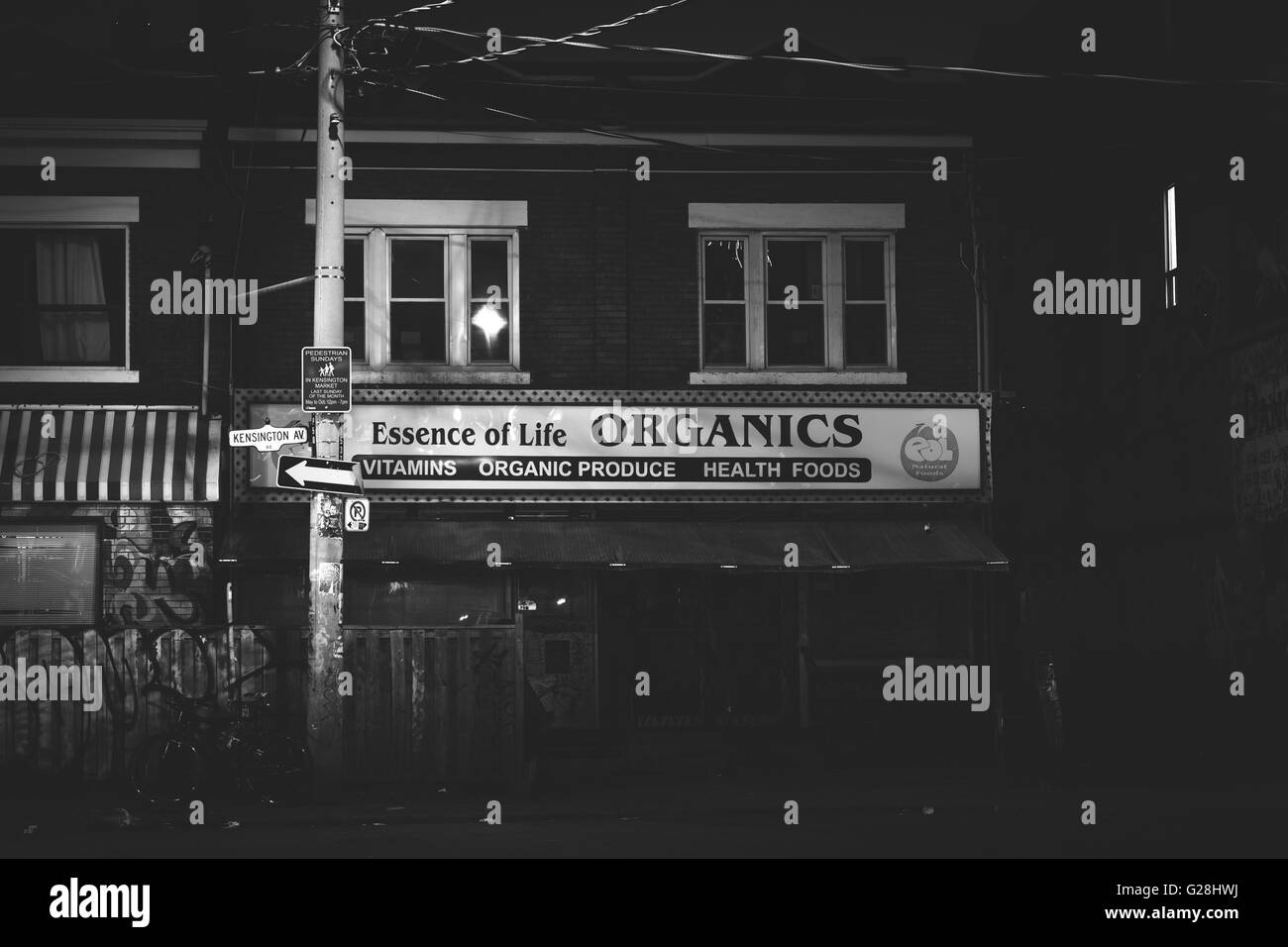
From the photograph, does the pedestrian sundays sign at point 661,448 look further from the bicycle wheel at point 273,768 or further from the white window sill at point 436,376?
the bicycle wheel at point 273,768

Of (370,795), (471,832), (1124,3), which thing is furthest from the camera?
(1124,3)

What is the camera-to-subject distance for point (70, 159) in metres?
17.7

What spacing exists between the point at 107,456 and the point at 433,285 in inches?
164

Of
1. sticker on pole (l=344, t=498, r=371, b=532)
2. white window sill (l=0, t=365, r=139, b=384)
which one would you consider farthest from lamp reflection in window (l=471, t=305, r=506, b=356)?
sticker on pole (l=344, t=498, r=371, b=532)

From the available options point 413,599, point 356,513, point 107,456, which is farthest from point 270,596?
point 356,513

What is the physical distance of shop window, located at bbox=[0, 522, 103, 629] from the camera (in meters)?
17.2

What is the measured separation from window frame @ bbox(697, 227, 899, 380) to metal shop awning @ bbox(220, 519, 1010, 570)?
6.34ft

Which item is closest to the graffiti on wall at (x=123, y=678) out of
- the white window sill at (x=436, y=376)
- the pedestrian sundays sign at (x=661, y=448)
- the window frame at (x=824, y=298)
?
the pedestrian sundays sign at (x=661, y=448)

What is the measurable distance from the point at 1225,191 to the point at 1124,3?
3.57 metres

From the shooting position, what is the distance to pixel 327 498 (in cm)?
1427

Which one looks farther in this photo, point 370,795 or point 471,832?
point 370,795
